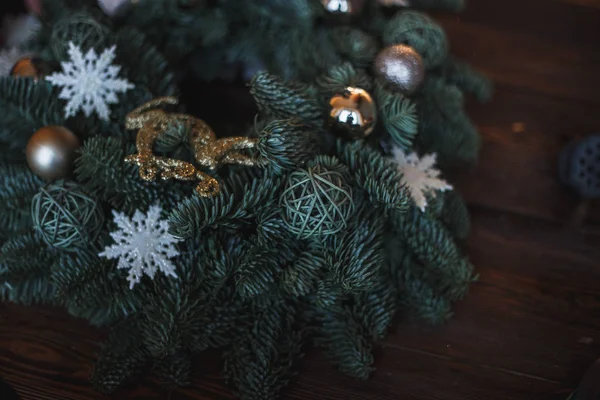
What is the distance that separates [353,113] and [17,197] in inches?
15.2

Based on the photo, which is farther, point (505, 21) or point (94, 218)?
point (505, 21)

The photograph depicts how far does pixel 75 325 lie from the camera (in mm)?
616

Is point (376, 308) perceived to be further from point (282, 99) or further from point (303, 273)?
point (282, 99)

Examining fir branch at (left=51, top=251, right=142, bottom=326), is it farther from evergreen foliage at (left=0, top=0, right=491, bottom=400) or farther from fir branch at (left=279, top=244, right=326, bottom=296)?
fir branch at (left=279, top=244, right=326, bottom=296)

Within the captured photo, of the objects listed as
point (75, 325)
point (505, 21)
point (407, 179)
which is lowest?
point (75, 325)

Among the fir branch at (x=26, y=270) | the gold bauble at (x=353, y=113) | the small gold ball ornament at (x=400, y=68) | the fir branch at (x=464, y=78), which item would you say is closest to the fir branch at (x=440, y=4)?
the fir branch at (x=464, y=78)

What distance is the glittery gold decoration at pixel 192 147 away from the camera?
1.78 ft

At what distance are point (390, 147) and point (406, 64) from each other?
0.34ft

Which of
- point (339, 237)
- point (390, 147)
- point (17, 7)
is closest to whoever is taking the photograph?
point (339, 237)

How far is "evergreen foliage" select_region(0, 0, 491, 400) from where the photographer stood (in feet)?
1.74

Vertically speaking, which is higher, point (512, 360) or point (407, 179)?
point (407, 179)

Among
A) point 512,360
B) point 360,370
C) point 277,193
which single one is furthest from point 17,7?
point 512,360

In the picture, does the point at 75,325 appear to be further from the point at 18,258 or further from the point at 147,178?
the point at 147,178

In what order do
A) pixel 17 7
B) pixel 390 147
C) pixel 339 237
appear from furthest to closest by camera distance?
1. pixel 17 7
2. pixel 390 147
3. pixel 339 237
